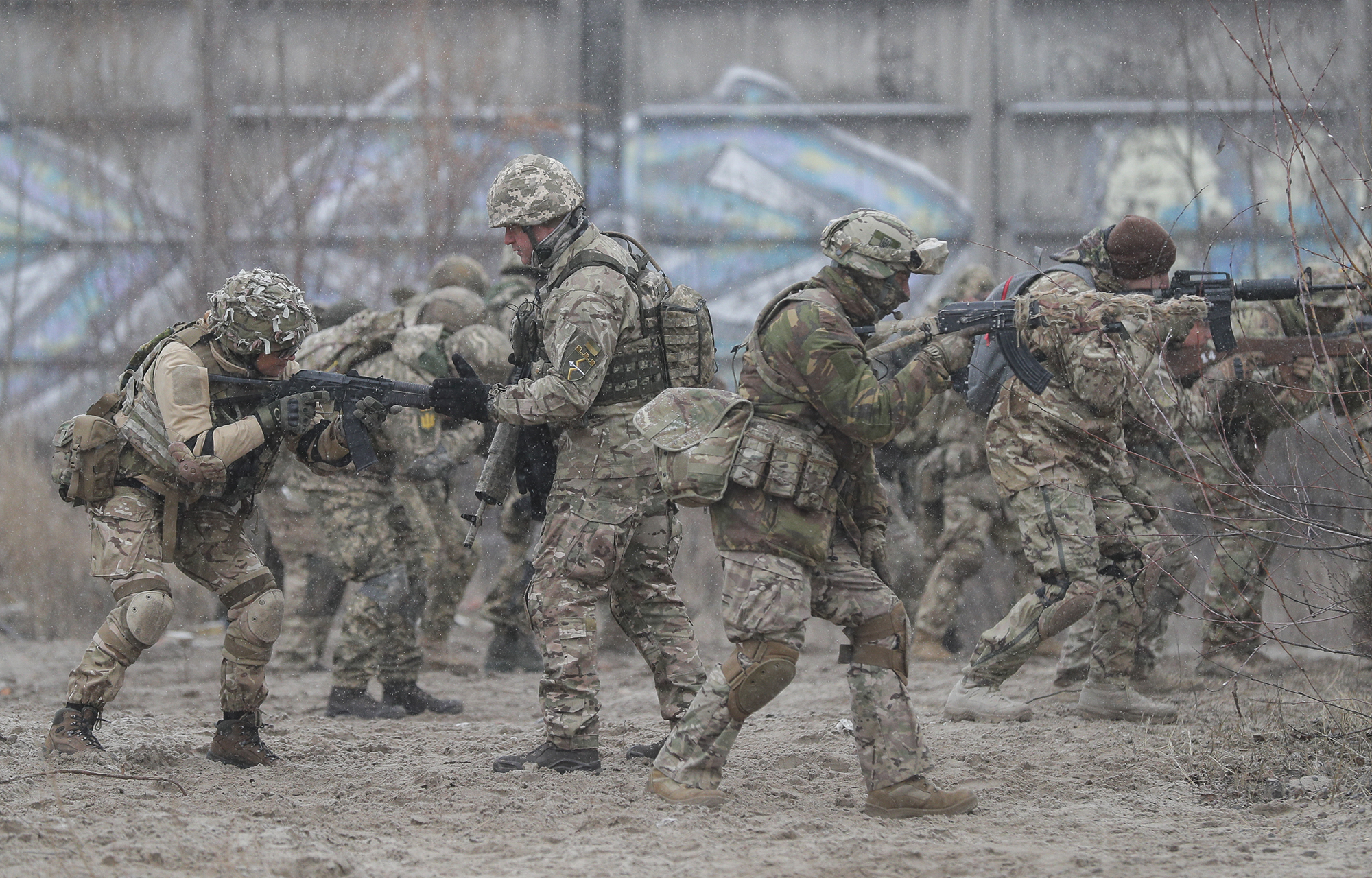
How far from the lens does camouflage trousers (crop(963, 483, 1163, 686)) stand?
19.8ft

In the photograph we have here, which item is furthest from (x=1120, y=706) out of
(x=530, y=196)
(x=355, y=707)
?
(x=355, y=707)

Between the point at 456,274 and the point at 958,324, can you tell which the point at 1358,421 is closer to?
the point at 958,324

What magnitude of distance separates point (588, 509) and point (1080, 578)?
2.29 meters

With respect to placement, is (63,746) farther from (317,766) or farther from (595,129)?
(595,129)

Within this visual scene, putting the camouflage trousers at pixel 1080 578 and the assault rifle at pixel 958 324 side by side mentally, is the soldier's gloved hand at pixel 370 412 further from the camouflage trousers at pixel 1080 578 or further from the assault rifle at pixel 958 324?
the camouflage trousers at pixel 1080 578

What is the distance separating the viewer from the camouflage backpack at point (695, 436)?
4.45 meters

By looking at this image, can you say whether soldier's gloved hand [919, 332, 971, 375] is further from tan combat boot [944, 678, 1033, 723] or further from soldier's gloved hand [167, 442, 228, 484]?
soldier's gloved hand [167, 442, 228, 484]

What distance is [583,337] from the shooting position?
16.4 ft

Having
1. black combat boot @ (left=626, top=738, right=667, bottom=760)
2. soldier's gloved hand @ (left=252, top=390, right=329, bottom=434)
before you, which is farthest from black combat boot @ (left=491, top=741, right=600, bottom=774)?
soldier's gloved hand @ (left=252, top=390, right=329, bottom=434)

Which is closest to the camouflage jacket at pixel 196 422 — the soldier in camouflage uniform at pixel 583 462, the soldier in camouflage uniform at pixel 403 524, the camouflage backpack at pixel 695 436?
the soldier in camouflage uniform at pixel 403 524

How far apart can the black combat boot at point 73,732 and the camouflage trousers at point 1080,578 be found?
145 inches

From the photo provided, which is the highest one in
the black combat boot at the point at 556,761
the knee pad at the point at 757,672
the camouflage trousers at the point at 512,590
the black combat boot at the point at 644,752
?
the knee pad at the point at 757,672

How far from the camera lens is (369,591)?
6742mm

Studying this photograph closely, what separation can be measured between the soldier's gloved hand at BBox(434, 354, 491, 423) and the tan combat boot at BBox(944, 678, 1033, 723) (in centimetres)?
256
